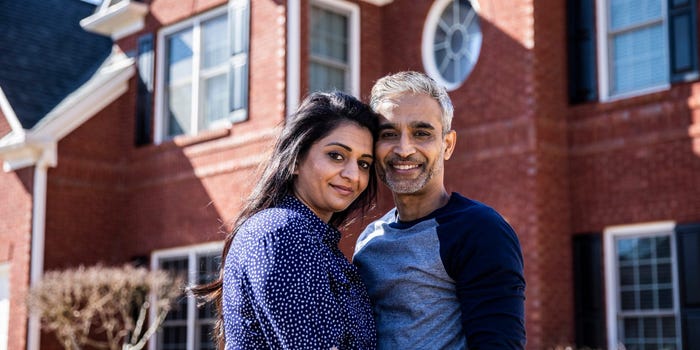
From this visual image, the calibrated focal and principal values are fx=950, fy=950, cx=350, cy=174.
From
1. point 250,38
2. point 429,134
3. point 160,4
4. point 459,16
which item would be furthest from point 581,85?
point 429,134

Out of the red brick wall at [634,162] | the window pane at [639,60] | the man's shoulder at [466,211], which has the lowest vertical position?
the man's shoulder at [466,211]

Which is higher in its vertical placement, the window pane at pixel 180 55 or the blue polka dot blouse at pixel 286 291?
the window pane at pixel 180 55

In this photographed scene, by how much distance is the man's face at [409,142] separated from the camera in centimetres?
335

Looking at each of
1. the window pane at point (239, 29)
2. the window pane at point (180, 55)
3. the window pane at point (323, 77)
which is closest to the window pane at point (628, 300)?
the window pane at point (323, 77)

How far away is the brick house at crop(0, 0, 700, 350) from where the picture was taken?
10039 millimetres

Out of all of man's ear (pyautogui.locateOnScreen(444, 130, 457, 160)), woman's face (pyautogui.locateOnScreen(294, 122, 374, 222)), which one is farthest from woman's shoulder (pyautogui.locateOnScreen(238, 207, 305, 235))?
man's ear (pyautogui.locateOnScreen(444, 130, 457, 160))

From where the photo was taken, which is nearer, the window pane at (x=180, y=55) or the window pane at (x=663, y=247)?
the window pane at (x=663, y=247)

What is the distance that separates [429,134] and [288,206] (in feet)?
1.94

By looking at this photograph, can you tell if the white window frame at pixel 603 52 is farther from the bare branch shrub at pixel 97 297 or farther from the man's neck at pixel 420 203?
the man's neck at pixel 420 203

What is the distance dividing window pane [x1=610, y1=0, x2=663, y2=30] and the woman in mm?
7617

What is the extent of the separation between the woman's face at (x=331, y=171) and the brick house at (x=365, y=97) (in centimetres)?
717

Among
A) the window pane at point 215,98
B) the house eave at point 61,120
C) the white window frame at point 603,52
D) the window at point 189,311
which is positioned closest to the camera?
the white window frame at point 603,52

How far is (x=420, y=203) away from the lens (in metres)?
3.45

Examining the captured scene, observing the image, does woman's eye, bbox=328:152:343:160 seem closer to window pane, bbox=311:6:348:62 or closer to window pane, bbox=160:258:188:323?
window pane, bbox=311:6:348:62
